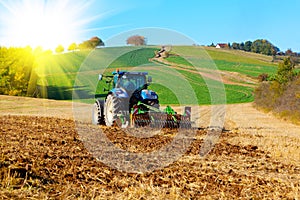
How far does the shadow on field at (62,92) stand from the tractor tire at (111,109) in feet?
96.4

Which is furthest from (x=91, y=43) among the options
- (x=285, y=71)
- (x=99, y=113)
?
(x=99, y=113)

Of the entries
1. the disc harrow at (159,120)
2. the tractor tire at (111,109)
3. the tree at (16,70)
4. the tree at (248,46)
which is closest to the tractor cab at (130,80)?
the tractor tire at (111,109)

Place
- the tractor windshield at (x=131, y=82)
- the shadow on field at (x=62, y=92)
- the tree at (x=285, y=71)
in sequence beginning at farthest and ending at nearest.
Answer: the shadow on field at (x=62, y=92) → the tree at (x=285, y=71) → the tractor windshield at (x=131, y=82)

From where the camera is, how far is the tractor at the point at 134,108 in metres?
12.4

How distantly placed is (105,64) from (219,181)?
41.8 metres

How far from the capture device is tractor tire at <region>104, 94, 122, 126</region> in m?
13.1

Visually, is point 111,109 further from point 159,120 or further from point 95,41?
point 95,41

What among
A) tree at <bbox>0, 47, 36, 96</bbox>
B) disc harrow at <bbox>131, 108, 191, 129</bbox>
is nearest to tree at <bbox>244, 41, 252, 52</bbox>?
tree at <bbox>0, 47, 36, 96</bbox>

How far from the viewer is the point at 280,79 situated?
112 ft

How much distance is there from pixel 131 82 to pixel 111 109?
1.34m

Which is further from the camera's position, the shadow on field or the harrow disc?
the shadow on field

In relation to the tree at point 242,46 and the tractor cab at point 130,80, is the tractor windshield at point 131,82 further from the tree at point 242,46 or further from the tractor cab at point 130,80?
the tree at point 242,46

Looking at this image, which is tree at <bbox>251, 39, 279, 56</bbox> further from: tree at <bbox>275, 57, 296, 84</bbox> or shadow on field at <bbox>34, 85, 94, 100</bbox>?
shadow on field at <bbox>34, 85, 94, 100</bbox>

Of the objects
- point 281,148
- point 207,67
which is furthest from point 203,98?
point 281,148
